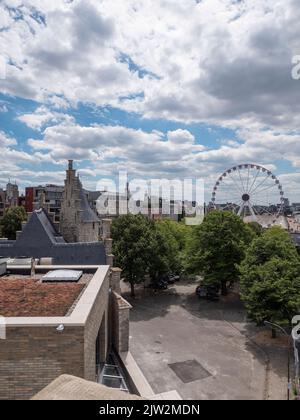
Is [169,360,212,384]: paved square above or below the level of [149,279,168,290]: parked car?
below

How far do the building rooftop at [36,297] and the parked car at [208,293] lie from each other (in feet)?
76.9

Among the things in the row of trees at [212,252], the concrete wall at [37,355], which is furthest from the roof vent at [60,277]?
the row of trees at [212,252]

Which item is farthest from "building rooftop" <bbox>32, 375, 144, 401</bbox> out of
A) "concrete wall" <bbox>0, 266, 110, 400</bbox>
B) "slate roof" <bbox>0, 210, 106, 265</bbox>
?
"slate roof" <bbox>0, 210, 106, 265</bbox>

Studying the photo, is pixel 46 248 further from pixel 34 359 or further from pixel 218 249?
pixel 218 249

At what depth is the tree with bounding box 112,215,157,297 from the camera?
3388 cm

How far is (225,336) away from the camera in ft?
85.3

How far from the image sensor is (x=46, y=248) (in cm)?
2502

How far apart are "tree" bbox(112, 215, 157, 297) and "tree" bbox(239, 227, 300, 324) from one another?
10558mm

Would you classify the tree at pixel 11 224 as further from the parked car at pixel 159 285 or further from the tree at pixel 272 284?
the tree at pixel 272 284

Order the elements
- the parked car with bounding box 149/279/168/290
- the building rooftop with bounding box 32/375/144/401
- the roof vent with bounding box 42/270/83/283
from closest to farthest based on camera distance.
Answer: the building rooftop with bounding box 32/375/144/401 < the roof vent with bounding box 42/270/83/283 < the parked car with bounding box 149/279/168/290

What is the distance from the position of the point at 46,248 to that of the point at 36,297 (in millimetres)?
13575

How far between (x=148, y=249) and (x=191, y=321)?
877cm

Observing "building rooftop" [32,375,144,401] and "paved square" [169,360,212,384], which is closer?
"building rooftop" [32,375,144,401]

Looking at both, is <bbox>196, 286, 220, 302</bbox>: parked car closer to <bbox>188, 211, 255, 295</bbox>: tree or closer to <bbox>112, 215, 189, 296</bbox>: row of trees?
<bbox>188, 211, 255, 295</bbox>: tree
